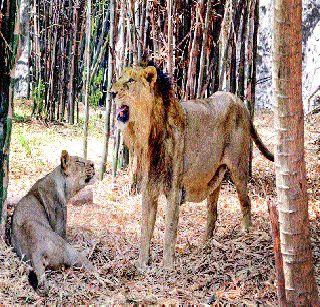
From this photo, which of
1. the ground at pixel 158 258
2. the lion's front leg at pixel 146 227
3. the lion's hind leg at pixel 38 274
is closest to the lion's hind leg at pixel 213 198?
the ground at pixel 158 258

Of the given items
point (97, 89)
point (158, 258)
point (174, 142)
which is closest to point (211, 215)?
point (158, 258)

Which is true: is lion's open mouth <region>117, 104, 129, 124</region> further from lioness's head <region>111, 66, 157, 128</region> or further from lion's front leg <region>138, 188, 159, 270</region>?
lion's front leg <region>138, 188, 159, 270</region>

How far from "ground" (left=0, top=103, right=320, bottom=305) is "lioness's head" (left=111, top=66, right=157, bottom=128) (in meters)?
1.04

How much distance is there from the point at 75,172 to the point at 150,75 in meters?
1.21

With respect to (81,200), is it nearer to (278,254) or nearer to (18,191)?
(18,191)

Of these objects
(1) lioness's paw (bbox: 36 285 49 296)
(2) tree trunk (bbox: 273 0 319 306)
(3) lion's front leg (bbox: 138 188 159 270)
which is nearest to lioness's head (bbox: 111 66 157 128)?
(3) lion's front leg (bbox: 138 188 159 270)

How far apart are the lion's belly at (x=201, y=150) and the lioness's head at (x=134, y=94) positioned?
0.46 metres

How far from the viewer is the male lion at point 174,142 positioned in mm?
4164

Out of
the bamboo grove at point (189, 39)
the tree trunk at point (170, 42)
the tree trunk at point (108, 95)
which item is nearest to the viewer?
the tree trunk at point (170, 42)

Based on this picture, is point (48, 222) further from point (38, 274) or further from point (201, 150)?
point (201, 150)

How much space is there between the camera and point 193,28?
6.38 metres

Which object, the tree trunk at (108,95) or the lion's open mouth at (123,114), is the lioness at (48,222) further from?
the tree trunk at (108,95)

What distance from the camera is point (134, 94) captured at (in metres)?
4.14

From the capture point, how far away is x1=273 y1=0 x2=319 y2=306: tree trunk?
2.68 meters
